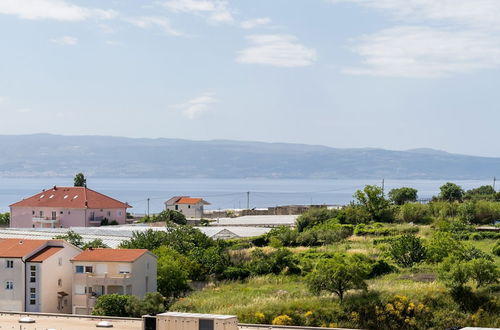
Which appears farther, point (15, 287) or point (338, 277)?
point (15, 287)

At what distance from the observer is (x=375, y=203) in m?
83.6

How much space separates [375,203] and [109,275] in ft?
113

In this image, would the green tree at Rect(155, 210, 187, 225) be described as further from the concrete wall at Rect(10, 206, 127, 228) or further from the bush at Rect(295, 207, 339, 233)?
the bush at Rect(295, 207, 339, 233)

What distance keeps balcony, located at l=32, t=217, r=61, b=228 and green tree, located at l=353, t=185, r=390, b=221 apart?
129 ft

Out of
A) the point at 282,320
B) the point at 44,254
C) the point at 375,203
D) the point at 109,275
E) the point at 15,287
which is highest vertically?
the point at 375,203

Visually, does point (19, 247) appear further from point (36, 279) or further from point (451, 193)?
point (451, 193)

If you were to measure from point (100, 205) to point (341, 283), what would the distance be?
6151 centimetres

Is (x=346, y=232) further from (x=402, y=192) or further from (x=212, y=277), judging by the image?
(x=402, y=192)

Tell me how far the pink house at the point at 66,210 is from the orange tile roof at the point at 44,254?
47.7 metres

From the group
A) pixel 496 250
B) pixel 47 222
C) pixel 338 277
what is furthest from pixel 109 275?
pixel 47 222

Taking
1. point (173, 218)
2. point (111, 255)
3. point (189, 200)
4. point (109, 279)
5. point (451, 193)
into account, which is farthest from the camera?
point (189, 200)

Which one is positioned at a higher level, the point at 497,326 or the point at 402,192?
the point at 402,192

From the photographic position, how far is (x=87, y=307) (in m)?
55.2

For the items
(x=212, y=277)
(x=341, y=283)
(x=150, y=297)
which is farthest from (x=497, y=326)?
(x=212, y=277)
